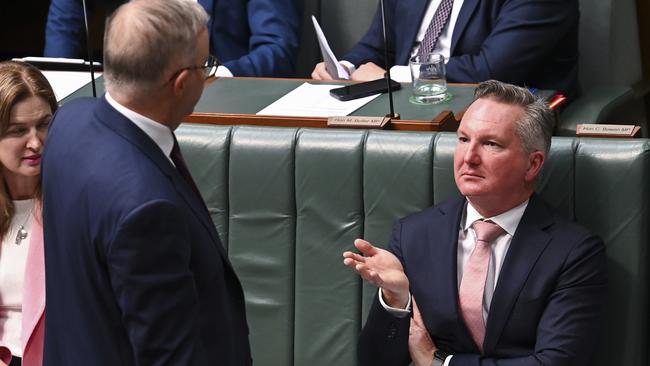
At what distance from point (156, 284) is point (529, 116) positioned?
90cm

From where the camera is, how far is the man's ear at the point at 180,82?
1.56 m

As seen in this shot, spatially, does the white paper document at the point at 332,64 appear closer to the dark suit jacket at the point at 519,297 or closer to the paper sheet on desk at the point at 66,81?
the paper sheet on desk at the point at 66,81

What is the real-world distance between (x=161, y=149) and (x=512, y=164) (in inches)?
29.7

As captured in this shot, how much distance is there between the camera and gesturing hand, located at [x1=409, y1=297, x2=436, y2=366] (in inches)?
85.4

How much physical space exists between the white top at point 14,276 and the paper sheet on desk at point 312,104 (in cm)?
63

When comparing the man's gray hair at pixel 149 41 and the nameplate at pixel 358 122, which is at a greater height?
the man's gray hair at pixel 149 41

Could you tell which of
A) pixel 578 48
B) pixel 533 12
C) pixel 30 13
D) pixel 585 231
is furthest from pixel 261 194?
pixel 30 13

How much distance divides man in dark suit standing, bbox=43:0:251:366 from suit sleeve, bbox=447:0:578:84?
1.65m

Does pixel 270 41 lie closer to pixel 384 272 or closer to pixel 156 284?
pixel 384 272

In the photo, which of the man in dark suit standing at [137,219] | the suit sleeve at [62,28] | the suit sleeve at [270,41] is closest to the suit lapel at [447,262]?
the man in dark suit standing at [137,219]

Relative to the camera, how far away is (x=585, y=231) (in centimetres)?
211

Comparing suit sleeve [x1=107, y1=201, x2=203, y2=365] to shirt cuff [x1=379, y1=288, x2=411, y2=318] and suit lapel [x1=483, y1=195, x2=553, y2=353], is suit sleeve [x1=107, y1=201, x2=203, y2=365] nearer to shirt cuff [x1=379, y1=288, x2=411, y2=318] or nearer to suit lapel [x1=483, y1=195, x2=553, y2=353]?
shirt cuff [x1=379, y1=288, x2=411, y2=318]

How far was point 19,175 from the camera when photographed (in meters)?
2.19

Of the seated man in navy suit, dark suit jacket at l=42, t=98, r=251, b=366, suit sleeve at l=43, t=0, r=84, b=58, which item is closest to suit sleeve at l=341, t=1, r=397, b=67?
the seated man in navy suit
